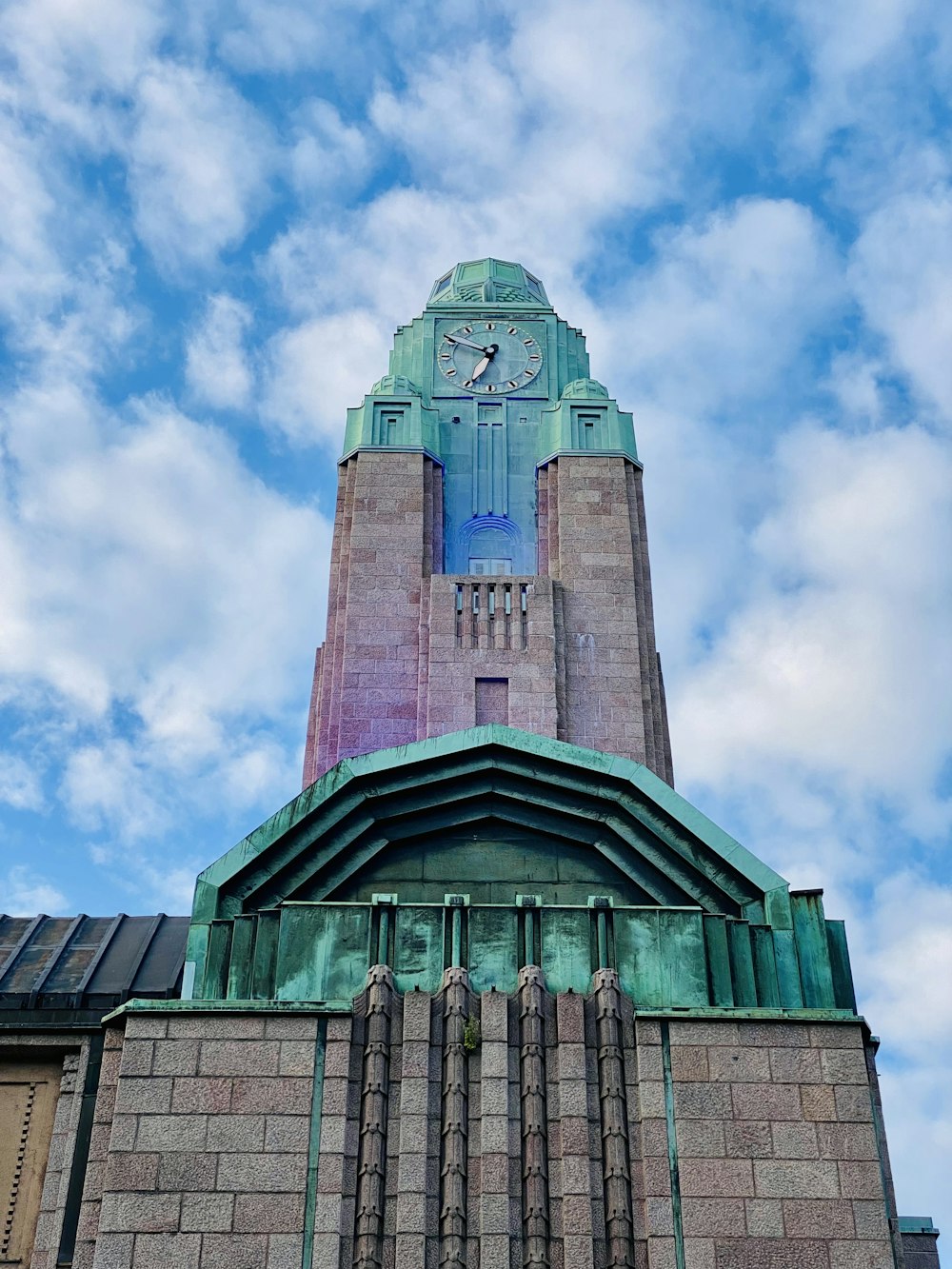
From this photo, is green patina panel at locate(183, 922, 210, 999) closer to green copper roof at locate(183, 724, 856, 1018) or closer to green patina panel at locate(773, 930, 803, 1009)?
green copper roof at locate(183, 724, 856, 1018)

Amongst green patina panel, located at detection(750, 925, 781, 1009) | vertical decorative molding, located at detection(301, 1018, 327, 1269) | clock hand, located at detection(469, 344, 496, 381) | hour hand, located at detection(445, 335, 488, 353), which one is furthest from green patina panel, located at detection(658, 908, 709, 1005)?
hour hand, located at detection(445, 335, 488, 353)

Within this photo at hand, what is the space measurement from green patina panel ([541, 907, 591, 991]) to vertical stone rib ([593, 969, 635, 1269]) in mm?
316

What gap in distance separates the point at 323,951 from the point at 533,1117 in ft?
11.7

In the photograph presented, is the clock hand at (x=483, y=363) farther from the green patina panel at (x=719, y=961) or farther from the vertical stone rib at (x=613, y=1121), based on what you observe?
the vertical stone rib at (x=613, y=1121)

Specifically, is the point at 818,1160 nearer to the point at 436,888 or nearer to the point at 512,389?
the point at 436,888

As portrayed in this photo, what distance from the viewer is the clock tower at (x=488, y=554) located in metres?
37.3

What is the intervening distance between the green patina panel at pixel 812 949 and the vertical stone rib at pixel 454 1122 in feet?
14.9

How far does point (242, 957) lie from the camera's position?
69.8 ft

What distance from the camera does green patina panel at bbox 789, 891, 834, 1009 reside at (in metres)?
21.2

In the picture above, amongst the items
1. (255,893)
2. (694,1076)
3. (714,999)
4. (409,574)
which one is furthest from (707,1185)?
(409,574)

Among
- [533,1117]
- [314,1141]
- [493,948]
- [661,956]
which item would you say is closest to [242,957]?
[314,1141]

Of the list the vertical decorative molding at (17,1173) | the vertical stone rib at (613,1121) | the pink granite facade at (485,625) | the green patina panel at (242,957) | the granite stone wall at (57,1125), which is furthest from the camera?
the pink granite facade at (485,625)

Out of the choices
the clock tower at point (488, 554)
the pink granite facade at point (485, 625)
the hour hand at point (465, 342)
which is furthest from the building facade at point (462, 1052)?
the hour hand at point (465, 342)

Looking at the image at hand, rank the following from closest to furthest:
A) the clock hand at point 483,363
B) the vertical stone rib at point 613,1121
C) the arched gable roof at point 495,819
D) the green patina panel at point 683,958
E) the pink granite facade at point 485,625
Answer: the vertical stone rib at point 613,1121, the green patina panel at point 683,958, the arched gable roof at point 495,819, the pink granite facade at point 485,625, the clock hand at point 483,363
